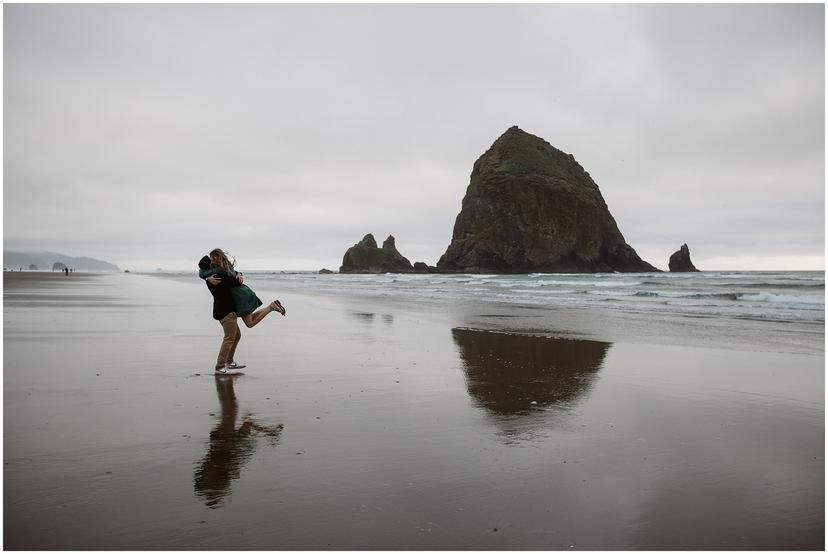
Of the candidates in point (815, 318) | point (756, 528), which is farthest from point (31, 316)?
point (815, 318)

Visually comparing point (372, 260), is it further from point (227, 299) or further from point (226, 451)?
point (226, 451)

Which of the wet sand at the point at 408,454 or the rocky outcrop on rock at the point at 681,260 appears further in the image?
the rocky outcrop on rock at the point at 681,260

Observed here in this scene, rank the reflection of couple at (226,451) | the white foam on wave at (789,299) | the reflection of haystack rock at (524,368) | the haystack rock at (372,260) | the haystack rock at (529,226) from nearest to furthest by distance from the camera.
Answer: the reflection of couple at (226,451), the reflection of haystack rock at (524,368), the white foam on wave at (789,299), the haystack rock at (529,226), the haystack rock at (372,260)

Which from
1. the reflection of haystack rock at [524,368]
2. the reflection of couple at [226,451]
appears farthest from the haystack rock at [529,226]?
the reflection of couple at [226,451]

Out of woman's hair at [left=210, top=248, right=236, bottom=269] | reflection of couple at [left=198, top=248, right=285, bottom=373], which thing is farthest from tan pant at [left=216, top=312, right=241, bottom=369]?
woman's hair at [left=210, top=248, right=236, bottom=269]

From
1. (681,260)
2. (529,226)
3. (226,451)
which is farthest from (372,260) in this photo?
(226,451)

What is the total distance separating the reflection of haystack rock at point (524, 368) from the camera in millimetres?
5969

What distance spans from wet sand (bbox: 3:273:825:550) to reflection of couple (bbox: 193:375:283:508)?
2cm

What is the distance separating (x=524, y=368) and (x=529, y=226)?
95.5 meters

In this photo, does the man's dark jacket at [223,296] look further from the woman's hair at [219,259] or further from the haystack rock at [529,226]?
the haystack rock at [529,226]

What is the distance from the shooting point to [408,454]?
405 centimetres

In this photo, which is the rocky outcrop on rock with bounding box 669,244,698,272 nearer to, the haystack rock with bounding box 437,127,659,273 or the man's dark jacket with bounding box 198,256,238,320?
the haystack rock with bounding box 437,127,659,273

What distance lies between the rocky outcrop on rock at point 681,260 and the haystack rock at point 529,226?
24.1ft

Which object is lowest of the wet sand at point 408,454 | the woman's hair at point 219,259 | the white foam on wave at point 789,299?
the wet sand at point 408,454
